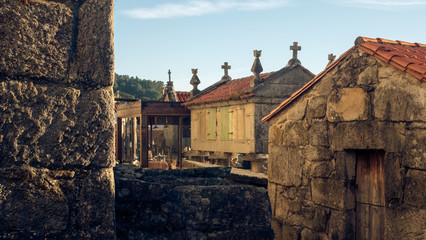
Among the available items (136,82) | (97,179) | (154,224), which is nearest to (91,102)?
(97,179)

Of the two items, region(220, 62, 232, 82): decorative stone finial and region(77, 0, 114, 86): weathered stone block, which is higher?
region(220, 62, 232, 82): decorative stone finial

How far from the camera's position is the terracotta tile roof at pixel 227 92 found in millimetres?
14144

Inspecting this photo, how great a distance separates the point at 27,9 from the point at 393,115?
4.51 metres

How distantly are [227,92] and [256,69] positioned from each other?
6.44ft

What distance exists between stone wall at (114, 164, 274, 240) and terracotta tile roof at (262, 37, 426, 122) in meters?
3.55

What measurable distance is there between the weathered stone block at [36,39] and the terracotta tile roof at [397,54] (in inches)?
163

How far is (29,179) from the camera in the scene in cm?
138

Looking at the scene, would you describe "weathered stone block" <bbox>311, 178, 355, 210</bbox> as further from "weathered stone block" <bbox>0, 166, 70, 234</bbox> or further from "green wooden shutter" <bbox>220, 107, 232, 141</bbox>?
"green wooden shutter" <bbox>220, 107, 232, 141</bbox>

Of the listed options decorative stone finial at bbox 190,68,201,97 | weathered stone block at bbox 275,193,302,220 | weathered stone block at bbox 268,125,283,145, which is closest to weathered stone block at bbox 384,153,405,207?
weathered stone block at bbox 275,193,302,220

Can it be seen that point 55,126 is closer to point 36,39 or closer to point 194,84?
point 36,39

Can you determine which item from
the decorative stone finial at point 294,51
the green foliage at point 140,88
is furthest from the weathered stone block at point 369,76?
the green foliage at point 140,88

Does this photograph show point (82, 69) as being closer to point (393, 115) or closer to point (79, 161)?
point (79, 161)

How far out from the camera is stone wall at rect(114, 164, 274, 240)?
5.46 ft

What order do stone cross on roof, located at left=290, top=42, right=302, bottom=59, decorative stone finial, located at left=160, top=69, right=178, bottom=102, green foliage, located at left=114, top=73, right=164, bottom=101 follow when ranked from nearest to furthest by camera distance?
1. stone cross on roof, located at left=290, top=42, right=302, bottom=59
2. decorative stone finial, located at left=160, top=69, right=178, bottom=102
3. green foliage, located at left=114, top=73, right=164, bottom=101
